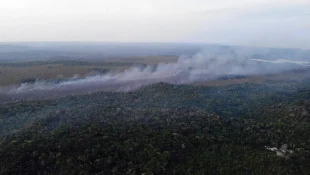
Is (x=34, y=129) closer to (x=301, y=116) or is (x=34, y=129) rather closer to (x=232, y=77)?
(x=301, y=116)

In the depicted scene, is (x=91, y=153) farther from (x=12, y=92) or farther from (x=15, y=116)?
(x=12, y=92)

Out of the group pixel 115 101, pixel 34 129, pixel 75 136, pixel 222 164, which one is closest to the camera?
pixel 222 164

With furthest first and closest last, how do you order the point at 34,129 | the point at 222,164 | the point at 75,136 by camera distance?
the point at 34,129
the point at 75,136
the point at 222,164

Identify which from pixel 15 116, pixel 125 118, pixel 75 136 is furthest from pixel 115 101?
pixel 75 136

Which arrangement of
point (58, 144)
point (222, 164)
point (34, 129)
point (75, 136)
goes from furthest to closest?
1. point (34, 129)
2. point (75, 136)
3. point (58, 144)
4. point (222, 164)

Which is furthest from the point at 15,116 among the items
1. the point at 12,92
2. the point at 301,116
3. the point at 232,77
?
the point at 232,77

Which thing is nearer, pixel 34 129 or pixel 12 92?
pixel 34 129
